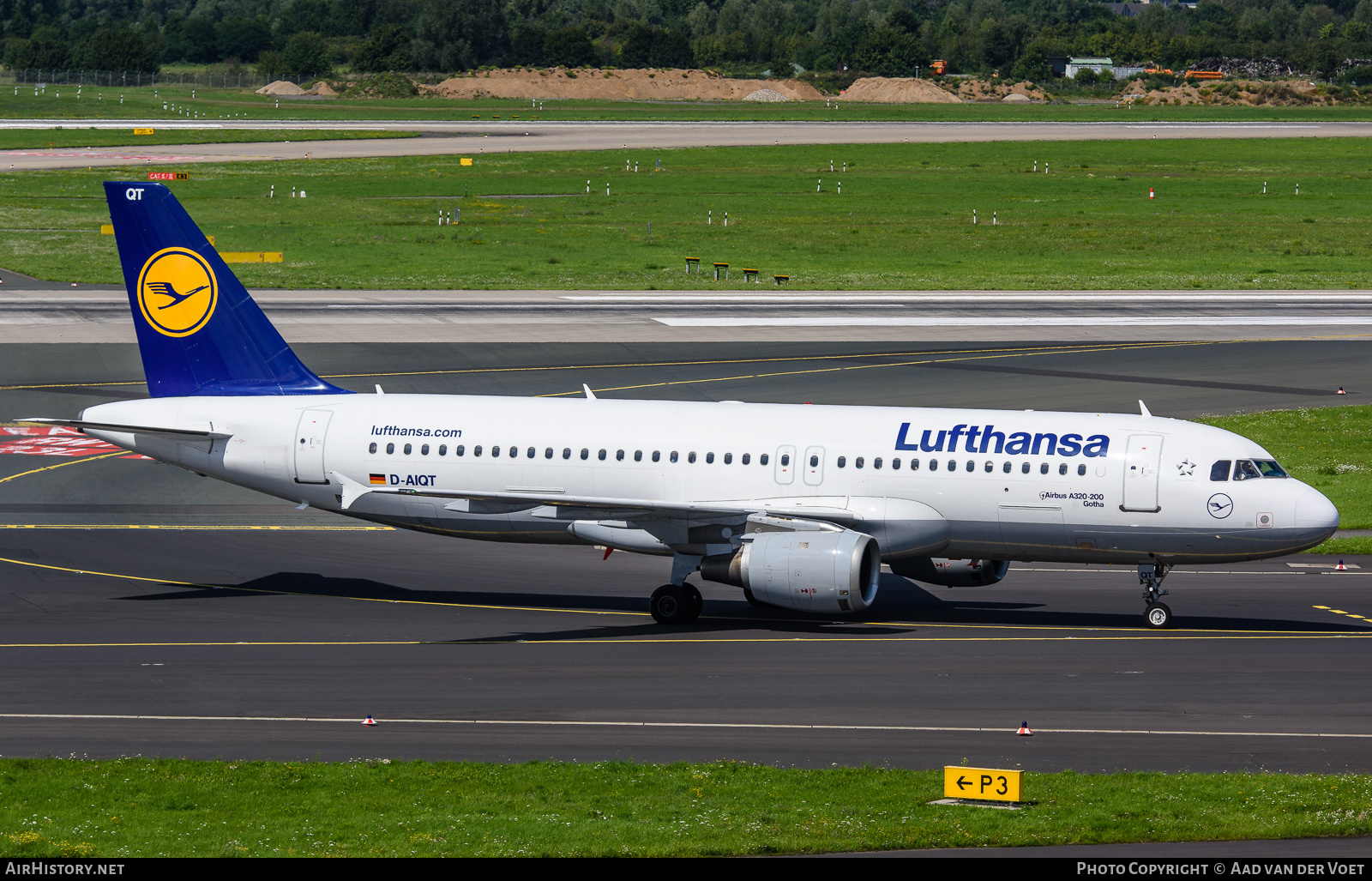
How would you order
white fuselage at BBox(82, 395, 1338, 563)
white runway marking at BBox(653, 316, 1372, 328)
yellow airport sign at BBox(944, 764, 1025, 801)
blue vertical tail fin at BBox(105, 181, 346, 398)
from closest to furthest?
yellow airport sign at BBox(944, 764, 1025, 801) → white fuselage at BBox(82, 395, 1338, 563) → blue vertical tail fin at BBox(105, 181, 346, 398) → white runway marking at BBox(653, 316, 1372, 328)

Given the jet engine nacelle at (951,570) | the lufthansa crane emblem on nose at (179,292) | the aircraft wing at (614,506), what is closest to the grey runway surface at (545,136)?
the lufthansa crane emblem on nose at (179,292)

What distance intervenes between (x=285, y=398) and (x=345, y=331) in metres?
37.6

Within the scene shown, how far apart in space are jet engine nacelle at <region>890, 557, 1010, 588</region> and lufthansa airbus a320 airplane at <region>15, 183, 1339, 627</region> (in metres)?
0.05

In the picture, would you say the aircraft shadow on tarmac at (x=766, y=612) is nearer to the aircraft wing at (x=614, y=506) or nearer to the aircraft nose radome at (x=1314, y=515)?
the aircraft wing at (x=614, y=506)

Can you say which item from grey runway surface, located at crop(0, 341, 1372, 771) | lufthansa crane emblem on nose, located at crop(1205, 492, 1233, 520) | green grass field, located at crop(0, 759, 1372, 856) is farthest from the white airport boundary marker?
lufthansa crane emblem on nose, located at crop(1205, 492, 1233, 520)

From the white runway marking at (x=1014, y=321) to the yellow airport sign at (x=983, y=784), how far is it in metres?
57.1

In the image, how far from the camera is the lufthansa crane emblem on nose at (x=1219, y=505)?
3362 cm

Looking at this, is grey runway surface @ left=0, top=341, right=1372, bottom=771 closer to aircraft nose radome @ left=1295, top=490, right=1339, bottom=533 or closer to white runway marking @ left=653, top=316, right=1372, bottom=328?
aircraft nose radome @ left=1295, top=490, right=1339, bottom=533

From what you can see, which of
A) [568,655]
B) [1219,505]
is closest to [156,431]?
[568,655]

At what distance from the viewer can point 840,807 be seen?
75.6ft

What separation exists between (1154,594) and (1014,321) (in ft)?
155

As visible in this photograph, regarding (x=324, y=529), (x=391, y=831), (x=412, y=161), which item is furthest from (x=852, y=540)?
(x=412, y=161)

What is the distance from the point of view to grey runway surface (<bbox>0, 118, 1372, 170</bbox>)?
5950 inches

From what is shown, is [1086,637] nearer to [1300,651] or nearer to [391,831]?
[1300,651]
